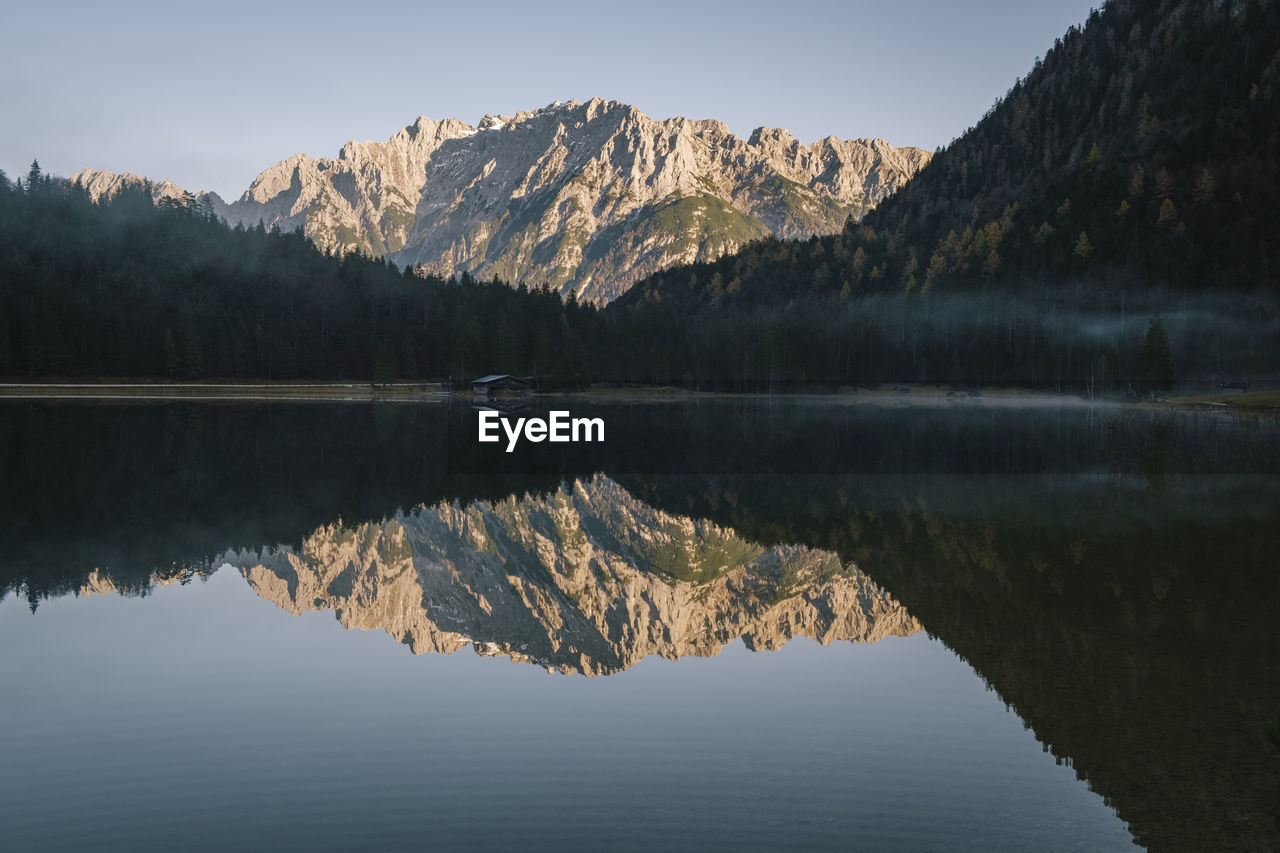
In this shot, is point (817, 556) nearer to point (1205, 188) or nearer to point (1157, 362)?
point (1157, 362)

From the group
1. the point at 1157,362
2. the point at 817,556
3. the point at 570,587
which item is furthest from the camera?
the point at 1157,362

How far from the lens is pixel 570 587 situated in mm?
27922

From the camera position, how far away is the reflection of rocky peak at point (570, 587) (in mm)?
22250

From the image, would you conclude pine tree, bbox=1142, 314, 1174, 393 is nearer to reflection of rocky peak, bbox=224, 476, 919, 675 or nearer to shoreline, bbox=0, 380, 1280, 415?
shoreline, bbox=0, 380, 1280, 415

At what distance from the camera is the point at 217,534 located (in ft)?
109

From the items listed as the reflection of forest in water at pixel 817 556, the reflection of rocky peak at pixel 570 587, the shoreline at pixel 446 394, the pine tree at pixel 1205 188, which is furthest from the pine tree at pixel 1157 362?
the reflection of rocky peak at pixel 570 587

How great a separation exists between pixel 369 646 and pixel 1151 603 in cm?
1745

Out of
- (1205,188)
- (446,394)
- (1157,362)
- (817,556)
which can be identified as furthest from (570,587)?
(1205,188)

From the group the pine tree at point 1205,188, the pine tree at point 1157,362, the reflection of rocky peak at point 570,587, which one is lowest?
the reflection of rocky peak at point 570,587

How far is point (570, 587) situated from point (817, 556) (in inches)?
297

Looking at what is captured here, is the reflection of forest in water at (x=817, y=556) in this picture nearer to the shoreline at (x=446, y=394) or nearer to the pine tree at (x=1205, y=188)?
the shoreline at (x=446, y=394)

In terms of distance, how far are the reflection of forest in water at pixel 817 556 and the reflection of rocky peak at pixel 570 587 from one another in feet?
0.38

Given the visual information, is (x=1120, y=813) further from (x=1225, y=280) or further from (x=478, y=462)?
(x=1225, y=280)

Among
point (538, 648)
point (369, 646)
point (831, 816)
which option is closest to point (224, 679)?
point (369, 646)
